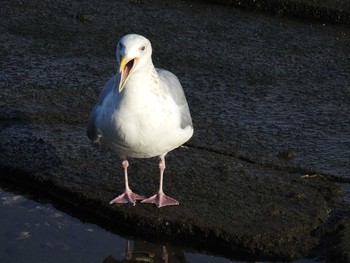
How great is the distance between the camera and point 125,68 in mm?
4223

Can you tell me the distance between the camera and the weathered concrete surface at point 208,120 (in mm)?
4398

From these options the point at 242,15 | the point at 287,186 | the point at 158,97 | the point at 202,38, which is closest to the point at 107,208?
the point at 158,97

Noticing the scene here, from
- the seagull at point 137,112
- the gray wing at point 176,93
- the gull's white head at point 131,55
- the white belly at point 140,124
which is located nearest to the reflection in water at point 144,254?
the seagull at point 137,112

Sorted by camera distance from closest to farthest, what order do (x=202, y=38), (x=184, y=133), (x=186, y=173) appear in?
(x=184, y=133) → (x=186, y=173) → (x=202, y=38)

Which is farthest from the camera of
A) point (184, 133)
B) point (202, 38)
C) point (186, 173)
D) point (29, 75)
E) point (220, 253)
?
point (202, 38)

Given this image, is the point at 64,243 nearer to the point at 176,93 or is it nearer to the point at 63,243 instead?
the point at 63,243

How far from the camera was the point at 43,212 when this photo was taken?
15.1ft

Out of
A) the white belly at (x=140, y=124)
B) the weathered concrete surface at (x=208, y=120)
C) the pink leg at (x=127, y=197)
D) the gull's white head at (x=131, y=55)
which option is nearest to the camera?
the gull's white head at (x=131, y=55)

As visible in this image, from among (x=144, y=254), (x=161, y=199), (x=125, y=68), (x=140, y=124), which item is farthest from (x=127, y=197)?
(x=125, y=68)

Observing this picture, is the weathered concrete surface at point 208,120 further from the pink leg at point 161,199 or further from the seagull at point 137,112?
the seagull at point 137,112

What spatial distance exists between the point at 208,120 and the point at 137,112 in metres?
1.55

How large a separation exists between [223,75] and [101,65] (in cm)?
105

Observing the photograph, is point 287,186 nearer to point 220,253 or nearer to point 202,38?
point 220,253

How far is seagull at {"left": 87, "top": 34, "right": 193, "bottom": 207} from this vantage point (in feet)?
13.7
